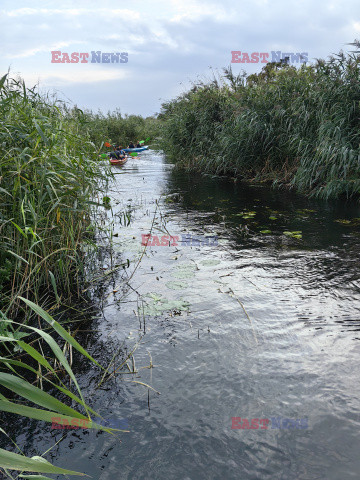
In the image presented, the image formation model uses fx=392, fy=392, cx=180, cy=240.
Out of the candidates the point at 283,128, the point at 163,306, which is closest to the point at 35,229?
the point at 163,306

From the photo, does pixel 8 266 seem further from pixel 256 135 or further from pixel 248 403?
pixel 256 135

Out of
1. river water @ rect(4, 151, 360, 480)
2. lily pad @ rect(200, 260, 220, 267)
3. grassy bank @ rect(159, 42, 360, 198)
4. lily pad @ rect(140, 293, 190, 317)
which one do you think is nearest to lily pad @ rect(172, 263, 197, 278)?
river water @ rect(4, 151, 360, 480)

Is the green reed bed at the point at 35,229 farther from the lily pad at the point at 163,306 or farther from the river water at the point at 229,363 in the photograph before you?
the lily pad at the point at 163,306

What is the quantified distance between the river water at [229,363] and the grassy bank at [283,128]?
2.28 m

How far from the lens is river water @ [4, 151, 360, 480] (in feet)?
5.90

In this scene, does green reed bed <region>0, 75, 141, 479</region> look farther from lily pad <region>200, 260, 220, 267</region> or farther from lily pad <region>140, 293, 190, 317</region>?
lily pad <region>200, 260, 220, 267</region>

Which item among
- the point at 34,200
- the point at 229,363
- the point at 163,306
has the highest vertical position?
the point at 34,200

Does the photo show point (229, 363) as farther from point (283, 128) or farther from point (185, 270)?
point (283, 128)

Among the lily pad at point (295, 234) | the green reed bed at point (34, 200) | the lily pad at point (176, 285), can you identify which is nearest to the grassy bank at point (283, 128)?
the lily pad at point (295, 234)

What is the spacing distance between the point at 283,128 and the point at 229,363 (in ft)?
23.6

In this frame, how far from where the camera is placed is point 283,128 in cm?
861

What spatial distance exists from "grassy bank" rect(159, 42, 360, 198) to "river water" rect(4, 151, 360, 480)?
89.9 inches

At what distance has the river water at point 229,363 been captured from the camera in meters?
1.80

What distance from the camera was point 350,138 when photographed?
22.1 feet
